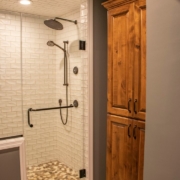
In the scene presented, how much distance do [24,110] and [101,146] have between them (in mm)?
1352

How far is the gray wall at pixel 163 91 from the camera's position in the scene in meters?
1.13

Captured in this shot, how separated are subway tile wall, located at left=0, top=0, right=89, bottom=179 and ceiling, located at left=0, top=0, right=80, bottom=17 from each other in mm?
101

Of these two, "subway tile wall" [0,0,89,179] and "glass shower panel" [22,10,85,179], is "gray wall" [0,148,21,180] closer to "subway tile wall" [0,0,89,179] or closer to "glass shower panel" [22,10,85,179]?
"subway tile wall" [0,0,89,179]

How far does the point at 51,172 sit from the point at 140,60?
222 centimetres

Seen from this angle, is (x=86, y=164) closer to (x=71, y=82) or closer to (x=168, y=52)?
(x=71, y=82)

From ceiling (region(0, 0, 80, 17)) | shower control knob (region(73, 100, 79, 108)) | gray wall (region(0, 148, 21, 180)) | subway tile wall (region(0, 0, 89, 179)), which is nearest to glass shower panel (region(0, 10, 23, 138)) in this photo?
subway tile wall (region(0, 0, 89, 179))

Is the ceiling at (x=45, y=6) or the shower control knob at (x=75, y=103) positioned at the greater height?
the ceiling at (x=45, y=6)

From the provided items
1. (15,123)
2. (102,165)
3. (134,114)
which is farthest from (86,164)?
(15,123)

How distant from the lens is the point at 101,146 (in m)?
2.60

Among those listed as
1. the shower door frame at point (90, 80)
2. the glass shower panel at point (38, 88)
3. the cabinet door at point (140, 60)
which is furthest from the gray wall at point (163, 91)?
the glass shower panel at point (38, 88)

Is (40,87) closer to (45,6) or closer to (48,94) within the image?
(48,94)

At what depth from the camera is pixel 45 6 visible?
2.86 metres

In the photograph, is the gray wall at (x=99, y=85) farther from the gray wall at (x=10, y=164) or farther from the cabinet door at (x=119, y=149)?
the gray wall at (x=10, y=164)

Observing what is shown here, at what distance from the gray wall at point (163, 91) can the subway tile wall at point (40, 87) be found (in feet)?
5.42
